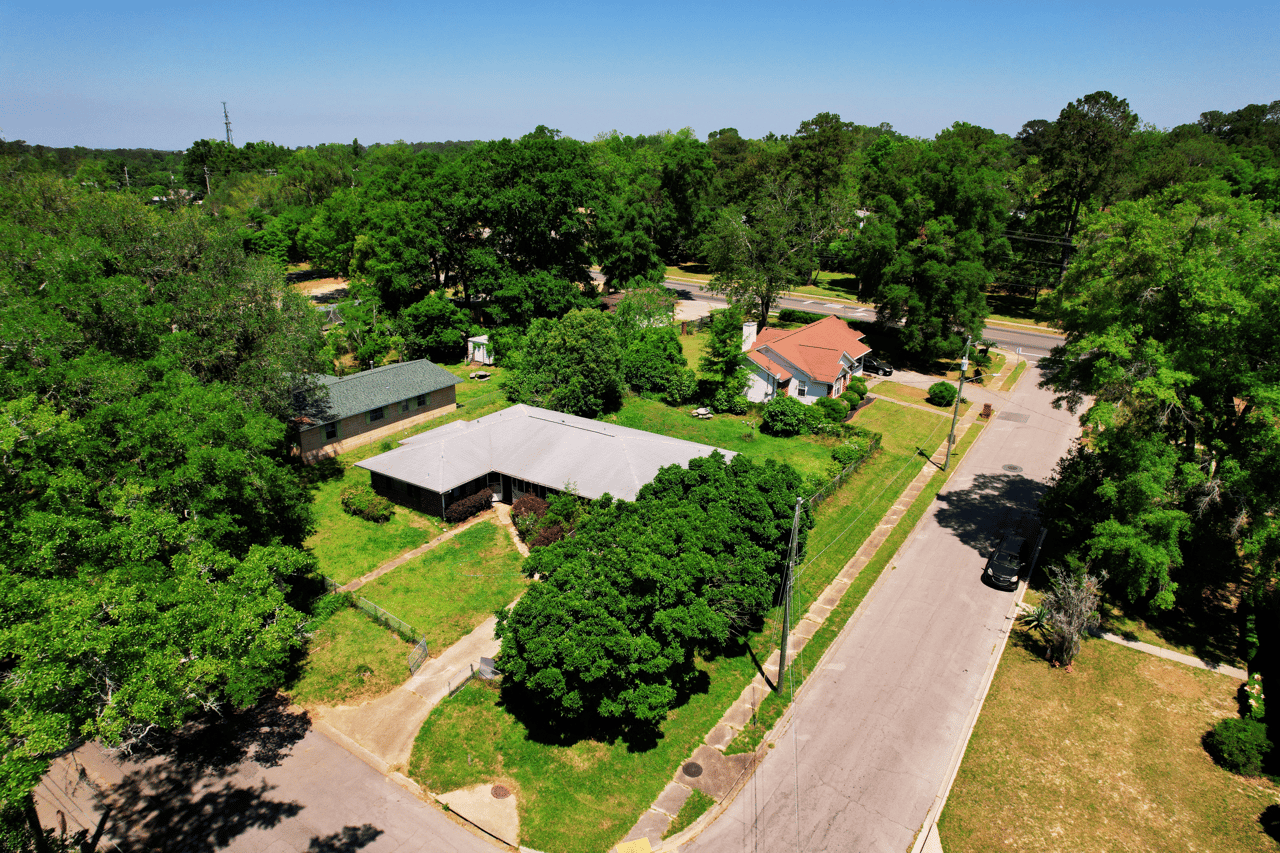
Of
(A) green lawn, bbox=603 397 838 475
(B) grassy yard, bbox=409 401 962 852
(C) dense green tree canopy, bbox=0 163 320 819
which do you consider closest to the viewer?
(C) dense green tree canopy, bbox=0 163 320 819

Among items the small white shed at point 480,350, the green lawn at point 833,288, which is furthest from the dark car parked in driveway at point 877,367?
the small white shed at point 480,350

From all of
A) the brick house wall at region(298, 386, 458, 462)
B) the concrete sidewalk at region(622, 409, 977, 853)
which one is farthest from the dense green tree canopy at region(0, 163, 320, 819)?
the concrete sidewalk at region(622, 409, 977, 853)

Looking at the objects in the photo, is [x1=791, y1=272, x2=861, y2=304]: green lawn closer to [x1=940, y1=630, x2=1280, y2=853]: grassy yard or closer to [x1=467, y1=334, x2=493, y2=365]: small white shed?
[x1=467, y1=334, x2=493, y2=365]: small white shed

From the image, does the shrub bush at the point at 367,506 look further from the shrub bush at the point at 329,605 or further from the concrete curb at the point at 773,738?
the concrete curb at the point at 773,738

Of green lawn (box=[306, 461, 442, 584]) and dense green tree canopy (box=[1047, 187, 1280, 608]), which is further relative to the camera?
green lawn (box=[306, 461, 442, 584])

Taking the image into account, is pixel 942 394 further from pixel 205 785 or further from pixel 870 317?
pixel 205 785

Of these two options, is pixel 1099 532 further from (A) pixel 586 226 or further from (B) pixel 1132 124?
(B) pixel 1132 124

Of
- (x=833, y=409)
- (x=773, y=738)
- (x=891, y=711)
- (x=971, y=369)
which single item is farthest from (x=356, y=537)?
(x=971, y=369)
